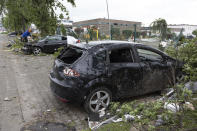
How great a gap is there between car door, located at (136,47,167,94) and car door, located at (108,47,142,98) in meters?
0.22

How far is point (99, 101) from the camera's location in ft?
13.9

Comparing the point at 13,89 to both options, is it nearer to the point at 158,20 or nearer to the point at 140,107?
the point at 140,107

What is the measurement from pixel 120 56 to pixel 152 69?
103 centimetres

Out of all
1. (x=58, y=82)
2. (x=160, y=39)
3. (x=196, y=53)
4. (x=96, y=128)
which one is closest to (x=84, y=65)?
(x=58, y=82)

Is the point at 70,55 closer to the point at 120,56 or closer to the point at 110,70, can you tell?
the point at 110,70

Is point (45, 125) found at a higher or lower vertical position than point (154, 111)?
lower

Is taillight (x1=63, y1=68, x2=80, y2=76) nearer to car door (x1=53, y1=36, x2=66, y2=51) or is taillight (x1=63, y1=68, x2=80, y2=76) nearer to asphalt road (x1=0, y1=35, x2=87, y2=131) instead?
asphalt road (x1=0, y1=35, x2=87, y2=131)

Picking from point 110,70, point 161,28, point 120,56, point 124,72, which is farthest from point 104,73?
point 161,28

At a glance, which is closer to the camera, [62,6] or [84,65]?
[84,65]

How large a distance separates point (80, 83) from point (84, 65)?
41cm

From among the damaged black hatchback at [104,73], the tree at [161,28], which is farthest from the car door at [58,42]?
the damaged black hatchback at [104,73]

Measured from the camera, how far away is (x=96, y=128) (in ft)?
11.2

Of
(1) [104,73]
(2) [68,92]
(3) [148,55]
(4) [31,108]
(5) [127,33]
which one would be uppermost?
(5) [127,33]

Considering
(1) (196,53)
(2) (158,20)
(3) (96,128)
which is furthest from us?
(2) (158,20)
